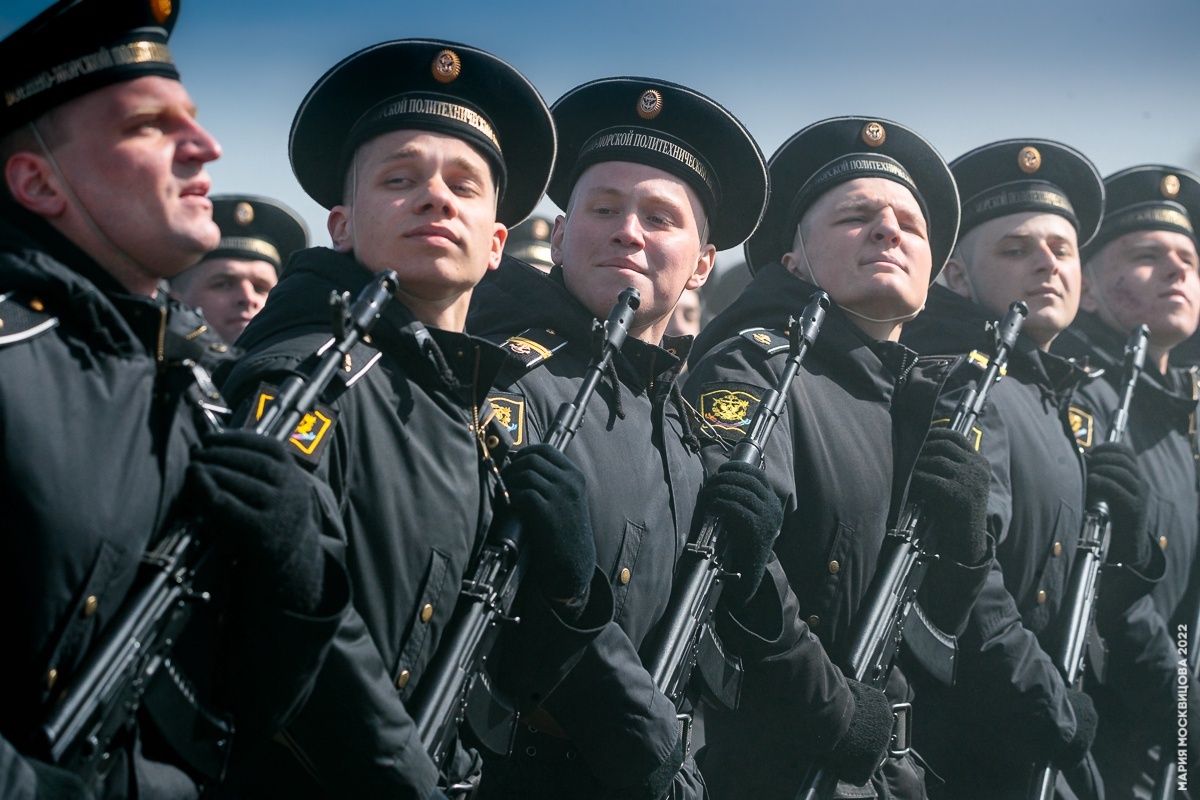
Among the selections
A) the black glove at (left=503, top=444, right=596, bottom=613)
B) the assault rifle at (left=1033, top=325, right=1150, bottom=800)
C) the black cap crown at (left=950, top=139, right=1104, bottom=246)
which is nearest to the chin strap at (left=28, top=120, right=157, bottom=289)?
the black glove at (left=503, top=444, right=596, bottom=613)

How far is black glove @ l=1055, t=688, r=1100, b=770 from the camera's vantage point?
6.10 m

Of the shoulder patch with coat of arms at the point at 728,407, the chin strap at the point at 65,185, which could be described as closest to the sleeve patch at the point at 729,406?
the shoulder patch with coat of arms at the point at 728,407

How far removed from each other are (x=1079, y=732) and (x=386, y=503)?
391cm

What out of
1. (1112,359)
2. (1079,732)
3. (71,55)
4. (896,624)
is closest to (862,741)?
(896,624)

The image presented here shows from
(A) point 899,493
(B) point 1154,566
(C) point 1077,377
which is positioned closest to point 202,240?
(A) point 899,493

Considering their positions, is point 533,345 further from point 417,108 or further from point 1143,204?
point 1143,204

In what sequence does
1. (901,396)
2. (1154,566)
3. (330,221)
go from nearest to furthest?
(330,221) < (901,396) < (1154,566)

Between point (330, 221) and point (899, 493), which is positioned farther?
point (899, 493)

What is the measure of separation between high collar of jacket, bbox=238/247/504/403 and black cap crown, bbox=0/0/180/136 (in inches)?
30.8

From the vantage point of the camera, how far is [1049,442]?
665 cm

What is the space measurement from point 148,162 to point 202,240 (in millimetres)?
224

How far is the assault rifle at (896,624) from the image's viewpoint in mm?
5402

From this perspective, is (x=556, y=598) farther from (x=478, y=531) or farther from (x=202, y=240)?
(x=202, y=240)

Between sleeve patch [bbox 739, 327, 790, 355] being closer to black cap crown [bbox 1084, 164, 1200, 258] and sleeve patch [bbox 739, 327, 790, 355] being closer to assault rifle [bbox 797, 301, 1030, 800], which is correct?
assault rifle [bbox 797, 301, 1030, 800]
